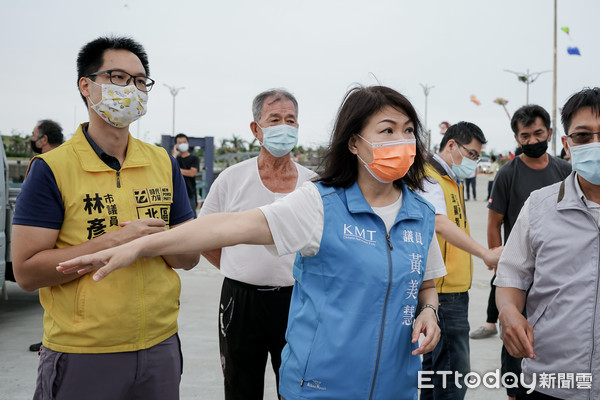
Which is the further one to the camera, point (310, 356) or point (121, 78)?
point (121, 78)

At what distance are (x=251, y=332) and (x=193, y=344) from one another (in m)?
2.34

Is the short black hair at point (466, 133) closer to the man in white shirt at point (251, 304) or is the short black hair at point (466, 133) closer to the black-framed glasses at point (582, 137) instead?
the man in white shirt at point (251, 304)

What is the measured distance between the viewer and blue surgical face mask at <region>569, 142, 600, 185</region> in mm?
2068

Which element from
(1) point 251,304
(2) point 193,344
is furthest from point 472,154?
(2) point 193,344

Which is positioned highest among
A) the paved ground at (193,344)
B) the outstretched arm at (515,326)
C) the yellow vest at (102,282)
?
the yellow vest at (102,282)

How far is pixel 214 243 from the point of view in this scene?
1.63 meters

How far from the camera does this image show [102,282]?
80.0 inches

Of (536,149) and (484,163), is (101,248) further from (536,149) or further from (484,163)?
(484,163)

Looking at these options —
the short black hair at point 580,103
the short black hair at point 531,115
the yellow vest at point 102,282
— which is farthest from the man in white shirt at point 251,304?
the short black hair at point 531,115

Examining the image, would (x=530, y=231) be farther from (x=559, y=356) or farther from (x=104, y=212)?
(x=104, y=212)

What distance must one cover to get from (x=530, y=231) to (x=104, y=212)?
5.31ft

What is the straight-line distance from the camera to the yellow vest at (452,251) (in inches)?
129

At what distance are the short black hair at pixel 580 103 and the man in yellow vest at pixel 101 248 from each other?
1627 mm

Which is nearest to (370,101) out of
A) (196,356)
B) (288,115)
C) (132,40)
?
(132,40)
